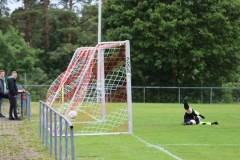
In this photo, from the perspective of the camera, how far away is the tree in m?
39.4

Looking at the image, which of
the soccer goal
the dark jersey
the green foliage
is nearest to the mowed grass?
the dark jersey

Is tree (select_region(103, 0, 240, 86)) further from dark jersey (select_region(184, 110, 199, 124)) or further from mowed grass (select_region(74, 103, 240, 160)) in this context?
mowed grass (select_region(74, 103, 240, 160))

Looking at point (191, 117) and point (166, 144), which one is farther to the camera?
point (191, 117)

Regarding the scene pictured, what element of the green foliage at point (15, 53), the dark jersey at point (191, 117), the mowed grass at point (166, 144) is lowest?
the mowed grass at point (166, 144)

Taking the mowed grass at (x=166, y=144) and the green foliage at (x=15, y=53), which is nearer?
the mowed grass at (x=166, y=144)

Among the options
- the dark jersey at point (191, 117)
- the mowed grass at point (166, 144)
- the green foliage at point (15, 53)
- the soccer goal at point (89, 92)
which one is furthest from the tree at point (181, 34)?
the mowed grass at point (166, 144)

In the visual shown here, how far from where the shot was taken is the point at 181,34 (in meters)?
40.4

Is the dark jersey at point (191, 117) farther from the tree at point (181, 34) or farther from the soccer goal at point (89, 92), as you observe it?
the tree at point (181, 34)

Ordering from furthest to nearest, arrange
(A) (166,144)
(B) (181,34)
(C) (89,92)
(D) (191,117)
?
1. (B) (181,34)
2. (D) (191,117)
3. (C) (89,92)
4. (A) (166,144)

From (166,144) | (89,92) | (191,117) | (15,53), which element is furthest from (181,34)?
(166,144)

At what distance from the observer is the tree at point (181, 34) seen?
39.4 meters

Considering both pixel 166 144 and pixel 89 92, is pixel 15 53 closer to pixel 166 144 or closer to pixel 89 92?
pixel 89 92

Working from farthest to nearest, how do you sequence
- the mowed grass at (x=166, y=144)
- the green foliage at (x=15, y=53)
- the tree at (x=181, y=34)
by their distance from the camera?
the green foliage at (x=15, y=53) → the tree at (x=181, y=34) → the mowed grass at (x=166, y=144)

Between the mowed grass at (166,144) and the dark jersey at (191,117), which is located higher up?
the dark jersey at (191,117)
